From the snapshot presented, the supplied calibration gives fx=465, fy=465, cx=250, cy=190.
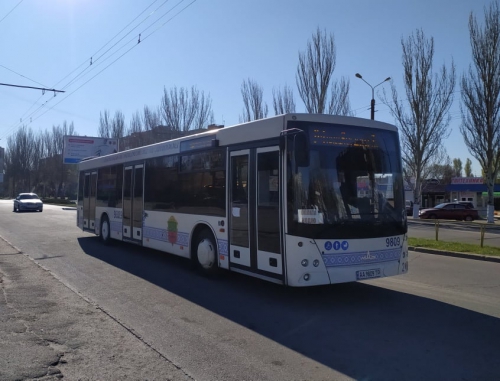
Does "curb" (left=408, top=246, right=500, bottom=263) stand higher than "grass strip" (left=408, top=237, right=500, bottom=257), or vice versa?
"grass strip" (left=408, top=237, right=500, bottom=257)

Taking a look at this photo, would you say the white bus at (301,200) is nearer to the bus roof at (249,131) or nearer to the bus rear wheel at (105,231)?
the bus roof at (249,131)

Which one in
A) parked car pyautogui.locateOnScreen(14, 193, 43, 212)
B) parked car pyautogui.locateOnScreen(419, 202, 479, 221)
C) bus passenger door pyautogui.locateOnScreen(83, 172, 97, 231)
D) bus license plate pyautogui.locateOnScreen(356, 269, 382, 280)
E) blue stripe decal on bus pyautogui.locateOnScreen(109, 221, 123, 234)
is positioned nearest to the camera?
bus license plate pyautogui.locateOnScreen(356, 269, 382, 280)

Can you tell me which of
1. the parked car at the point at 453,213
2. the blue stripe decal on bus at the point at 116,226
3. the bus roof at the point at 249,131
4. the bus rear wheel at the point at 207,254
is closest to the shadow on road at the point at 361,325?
the bus rear wheel at the point at 207,254

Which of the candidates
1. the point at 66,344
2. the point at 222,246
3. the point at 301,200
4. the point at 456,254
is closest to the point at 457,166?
the point at 456,254

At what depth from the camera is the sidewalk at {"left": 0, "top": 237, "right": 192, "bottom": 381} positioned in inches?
188

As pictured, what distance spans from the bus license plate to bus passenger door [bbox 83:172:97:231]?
11.7 meters

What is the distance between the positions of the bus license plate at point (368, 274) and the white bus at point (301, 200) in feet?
0.05

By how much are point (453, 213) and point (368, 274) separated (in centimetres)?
3257

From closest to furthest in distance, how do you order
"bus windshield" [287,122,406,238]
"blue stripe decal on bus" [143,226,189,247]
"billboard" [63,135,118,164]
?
"bus windshield" [287,122,406,238]
"blue stripe decal on bus" [143,226,189,247]
"billboard" [63,135,118,164]

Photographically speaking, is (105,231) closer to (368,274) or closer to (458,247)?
(368,274)

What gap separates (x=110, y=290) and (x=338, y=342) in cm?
472

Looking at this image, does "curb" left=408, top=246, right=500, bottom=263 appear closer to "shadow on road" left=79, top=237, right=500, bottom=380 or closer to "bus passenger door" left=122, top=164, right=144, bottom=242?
"shadow on road" left=79, top=237, right=500, bottom=380

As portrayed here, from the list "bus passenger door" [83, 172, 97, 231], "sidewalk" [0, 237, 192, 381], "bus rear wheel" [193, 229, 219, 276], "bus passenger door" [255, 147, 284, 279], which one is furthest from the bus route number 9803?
"bus passenger door" [83, 172, 97, 231]

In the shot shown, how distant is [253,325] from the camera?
6.48m
